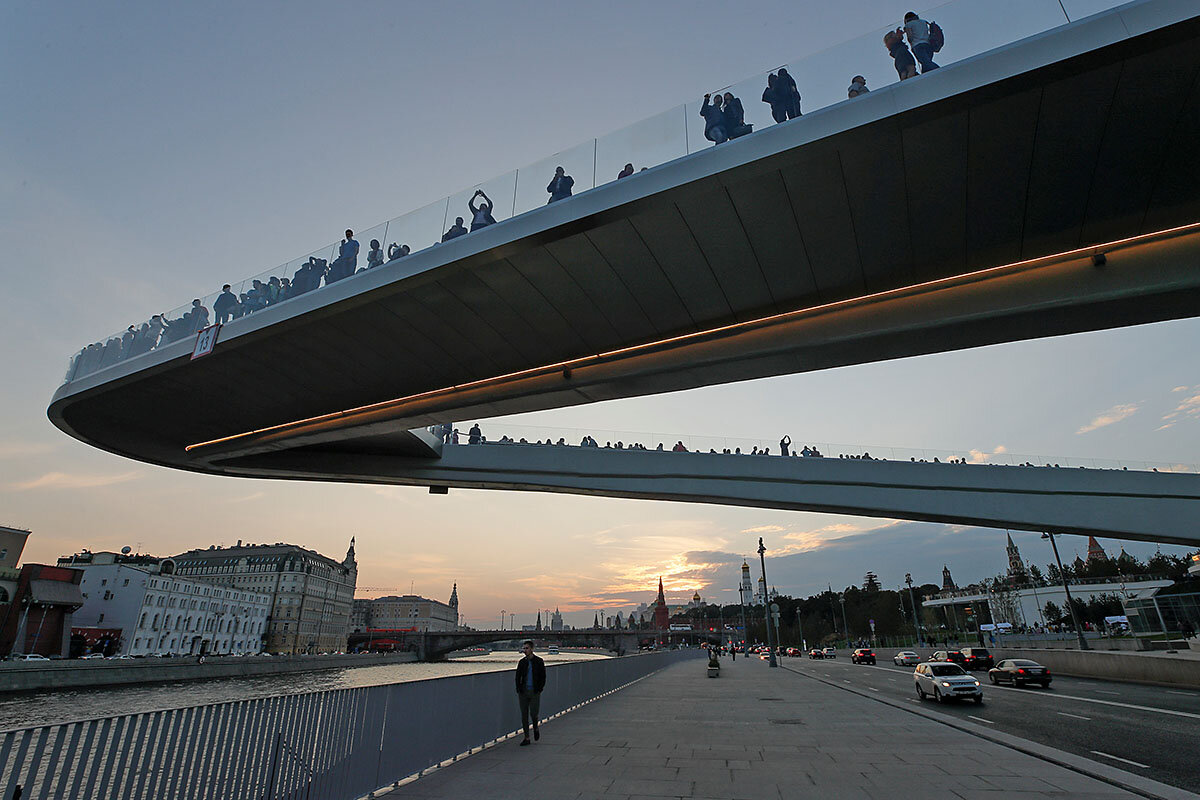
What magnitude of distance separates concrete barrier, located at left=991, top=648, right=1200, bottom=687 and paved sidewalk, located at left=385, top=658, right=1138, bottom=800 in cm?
1375

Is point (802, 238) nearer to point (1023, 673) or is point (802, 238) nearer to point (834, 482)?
point (834, 482)

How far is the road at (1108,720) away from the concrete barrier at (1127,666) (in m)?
0.86

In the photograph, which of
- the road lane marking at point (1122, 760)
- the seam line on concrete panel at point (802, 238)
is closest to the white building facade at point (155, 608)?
the seam line on concrete panel at point (802, 238)

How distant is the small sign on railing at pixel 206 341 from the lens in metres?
17.3

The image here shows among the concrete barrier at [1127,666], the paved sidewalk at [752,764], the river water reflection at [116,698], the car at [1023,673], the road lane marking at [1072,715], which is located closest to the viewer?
the paved sidewalk at [752,764]

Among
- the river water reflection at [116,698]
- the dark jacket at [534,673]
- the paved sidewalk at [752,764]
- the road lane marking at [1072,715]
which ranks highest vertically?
the dark jacket at [534,673]

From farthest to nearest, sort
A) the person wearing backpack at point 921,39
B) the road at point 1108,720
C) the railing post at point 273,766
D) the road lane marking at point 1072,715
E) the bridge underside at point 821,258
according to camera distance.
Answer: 1. the road lane marking at point 1072,715
2. the person wearing backpack at point 921,39
3. the bridge underside at point 821,258
4. the road at point 1108,720
5. the railing post at point 273,766

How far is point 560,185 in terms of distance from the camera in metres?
13.3

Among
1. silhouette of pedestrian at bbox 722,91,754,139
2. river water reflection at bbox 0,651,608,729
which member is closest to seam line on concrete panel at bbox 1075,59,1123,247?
silhouette of pedestrian at bbox 722,91,754,139

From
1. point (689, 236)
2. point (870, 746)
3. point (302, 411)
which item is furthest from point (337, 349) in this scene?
point (870, 746)

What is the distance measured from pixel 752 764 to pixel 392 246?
535 inches

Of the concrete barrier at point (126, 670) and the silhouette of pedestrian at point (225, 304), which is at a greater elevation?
the silhouette of pedestrian at point (225, 304)

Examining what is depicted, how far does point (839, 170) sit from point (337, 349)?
1404cm

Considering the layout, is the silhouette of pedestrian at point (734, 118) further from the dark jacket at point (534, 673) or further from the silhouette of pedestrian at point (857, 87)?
the dark jacket at point (534, 673)
